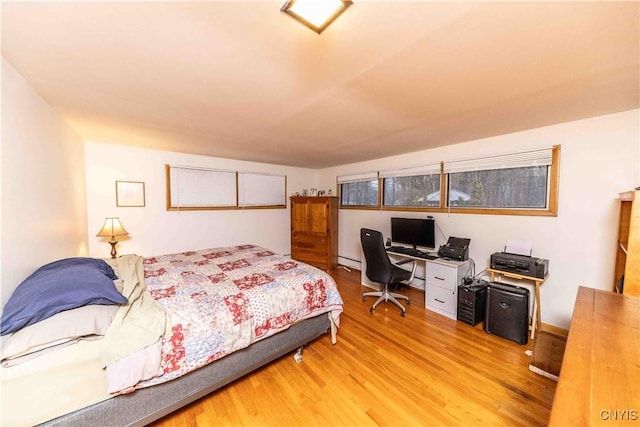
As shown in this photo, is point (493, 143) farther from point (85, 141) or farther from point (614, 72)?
point (85, 141)

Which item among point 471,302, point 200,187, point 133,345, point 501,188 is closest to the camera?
point 133,345

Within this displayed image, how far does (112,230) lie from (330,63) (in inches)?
135

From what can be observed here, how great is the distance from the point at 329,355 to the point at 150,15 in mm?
2620

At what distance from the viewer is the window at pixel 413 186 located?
3.63 metres

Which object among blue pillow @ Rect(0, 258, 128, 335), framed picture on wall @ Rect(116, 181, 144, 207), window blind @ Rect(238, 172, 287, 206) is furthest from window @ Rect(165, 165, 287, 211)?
blue pillow @ Rect(0, 258, 128, 335)

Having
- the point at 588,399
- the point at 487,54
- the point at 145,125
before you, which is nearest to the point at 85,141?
the point at 145,125

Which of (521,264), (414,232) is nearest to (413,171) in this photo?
(414,232)

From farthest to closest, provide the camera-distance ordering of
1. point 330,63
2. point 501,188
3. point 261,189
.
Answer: point 261,189 → point 501,188 → point 330,63

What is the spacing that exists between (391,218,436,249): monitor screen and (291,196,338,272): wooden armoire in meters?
1.32

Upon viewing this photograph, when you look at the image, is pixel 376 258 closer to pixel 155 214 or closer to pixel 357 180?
pixel 357 180

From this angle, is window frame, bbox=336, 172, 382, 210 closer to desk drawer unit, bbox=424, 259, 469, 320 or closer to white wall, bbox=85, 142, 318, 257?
white wall, bbox=85, 142, 318, 257

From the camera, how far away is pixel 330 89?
1734mm

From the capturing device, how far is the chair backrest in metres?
2.98

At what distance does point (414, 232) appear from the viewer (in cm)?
361
